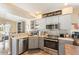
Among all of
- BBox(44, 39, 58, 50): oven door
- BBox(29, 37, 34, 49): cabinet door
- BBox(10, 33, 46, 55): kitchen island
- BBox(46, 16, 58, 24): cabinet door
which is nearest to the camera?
BBox(10, 33, 46, 55): kitchen island

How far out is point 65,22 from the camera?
7.84 ft

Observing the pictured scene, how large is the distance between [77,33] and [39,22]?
2.59ft

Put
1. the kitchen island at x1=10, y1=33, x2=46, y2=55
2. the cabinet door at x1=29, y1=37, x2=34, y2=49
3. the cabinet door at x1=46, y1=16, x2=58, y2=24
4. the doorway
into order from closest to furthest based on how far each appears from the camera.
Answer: the doorway → the kitchen island at x1=10, y1=33, x2=46, y2=55 → the cabinet door at x1=29, y1=37, x2=34, y2=49 → the cabinet door at x1=46, y1=16, x2=58, y2=24

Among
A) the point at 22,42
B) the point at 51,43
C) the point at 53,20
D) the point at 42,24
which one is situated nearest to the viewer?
the point at 22,42

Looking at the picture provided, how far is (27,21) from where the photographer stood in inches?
70.0

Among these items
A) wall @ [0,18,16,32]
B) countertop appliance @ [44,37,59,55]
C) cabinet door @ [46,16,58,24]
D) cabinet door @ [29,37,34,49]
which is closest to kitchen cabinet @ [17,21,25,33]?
wall @ [0,18,16,32]

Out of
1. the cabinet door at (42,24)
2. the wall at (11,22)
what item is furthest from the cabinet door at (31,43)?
the wall at (11,22)

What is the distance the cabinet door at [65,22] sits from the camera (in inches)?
90.6

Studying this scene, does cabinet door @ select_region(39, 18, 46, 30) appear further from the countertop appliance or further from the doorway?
the doorway

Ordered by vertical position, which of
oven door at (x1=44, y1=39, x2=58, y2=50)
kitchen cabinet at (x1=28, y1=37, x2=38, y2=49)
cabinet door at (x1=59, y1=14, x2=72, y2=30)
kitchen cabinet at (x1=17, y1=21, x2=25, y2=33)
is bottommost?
oven door at (x1=44, y1=39, x2=58, y2=50)

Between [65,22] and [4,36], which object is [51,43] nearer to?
[65,22]

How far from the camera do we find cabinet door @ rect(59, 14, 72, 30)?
7.55 feet

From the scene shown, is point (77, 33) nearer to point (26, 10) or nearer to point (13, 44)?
point (26, 10)

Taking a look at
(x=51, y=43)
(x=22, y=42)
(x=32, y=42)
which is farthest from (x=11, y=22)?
(x=51, y=43)
